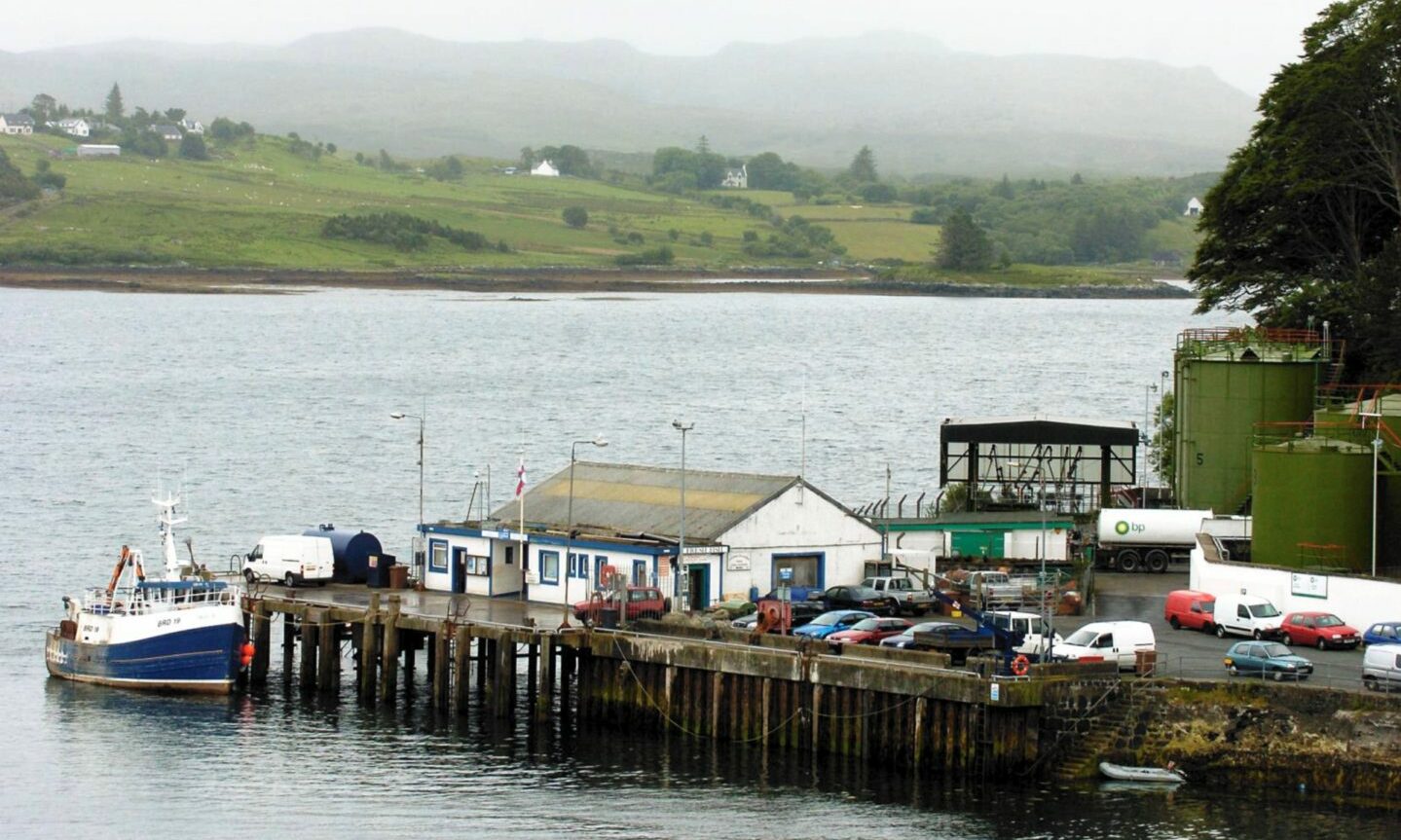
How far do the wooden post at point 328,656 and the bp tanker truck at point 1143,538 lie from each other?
2289cm

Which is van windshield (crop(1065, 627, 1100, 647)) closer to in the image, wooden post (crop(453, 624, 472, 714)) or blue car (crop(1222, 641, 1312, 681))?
blue car (crop(1222, 641, 1312, 681))

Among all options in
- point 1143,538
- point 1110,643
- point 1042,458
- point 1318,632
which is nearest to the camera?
point 1110,643

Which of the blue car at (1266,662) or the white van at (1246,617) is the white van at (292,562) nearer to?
the white van at (1246,617)

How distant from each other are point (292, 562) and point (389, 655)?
762 cm

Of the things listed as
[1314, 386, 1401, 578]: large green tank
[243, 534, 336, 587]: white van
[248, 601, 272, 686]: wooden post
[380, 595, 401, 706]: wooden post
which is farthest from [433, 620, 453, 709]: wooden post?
[1314, 386, 1401, 578]: large green tank

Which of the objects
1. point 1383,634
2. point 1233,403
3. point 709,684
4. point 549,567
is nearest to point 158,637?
point 549,567

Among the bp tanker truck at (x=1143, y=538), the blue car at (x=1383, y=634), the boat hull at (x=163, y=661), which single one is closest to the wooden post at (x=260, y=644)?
the boat hull at (x=163, y=661)

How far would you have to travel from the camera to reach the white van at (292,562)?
61.8 m

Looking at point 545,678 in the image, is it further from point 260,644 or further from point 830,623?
point 260,644

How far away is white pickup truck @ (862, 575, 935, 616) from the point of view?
183 feet

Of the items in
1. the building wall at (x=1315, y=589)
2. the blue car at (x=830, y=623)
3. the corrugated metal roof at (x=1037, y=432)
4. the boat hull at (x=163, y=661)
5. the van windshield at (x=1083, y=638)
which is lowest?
the boat hull at (x=163, y=661)

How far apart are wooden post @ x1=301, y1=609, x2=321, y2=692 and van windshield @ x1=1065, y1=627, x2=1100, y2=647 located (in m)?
20.1

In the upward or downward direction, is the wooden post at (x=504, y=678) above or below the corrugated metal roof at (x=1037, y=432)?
below

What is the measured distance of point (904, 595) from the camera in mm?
56094
